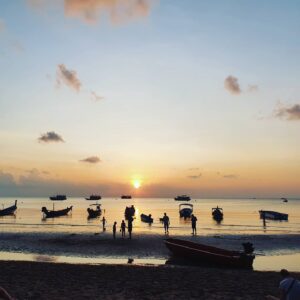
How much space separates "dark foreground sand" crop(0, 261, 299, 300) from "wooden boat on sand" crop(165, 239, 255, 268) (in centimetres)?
268

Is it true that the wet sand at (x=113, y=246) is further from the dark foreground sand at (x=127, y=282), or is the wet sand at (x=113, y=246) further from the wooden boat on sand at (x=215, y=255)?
the dark foreground sand at (x=127, y=282)

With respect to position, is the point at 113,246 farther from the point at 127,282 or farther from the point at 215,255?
the point at 127,282

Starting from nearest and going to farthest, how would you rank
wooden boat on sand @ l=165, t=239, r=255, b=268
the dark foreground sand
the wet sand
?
the dark foreground sand
wooden boat on sand @ l=165, t=239, r=255, b=268
the wet sand

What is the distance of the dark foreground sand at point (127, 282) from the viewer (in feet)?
50.6

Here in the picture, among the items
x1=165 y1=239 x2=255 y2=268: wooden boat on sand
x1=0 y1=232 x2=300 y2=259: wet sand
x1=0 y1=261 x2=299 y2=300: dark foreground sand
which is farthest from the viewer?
x1=0 y1=232 x2=300 y2=259: wet sand

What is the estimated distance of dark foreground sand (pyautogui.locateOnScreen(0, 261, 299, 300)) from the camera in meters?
15.4

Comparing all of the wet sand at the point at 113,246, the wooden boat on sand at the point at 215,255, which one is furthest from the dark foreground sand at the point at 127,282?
the wet sand at the point at 113,246

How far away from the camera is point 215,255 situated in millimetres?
25781

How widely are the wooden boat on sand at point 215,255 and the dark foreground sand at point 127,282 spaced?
2.68 metres

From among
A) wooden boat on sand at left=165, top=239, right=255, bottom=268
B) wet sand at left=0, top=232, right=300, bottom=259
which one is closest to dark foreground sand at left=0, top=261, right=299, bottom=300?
wooden boat on sand at left=165, top=239, right=255, bottom=268

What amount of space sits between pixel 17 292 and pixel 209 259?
14938mm

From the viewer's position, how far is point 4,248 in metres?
34.6

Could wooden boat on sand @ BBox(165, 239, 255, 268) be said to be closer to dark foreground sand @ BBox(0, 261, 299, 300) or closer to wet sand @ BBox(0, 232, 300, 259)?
wet sand @ BBox(0, 232, 300, 259)

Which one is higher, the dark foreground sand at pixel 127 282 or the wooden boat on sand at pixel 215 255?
the wooden boat on sand at pixel 215 255
